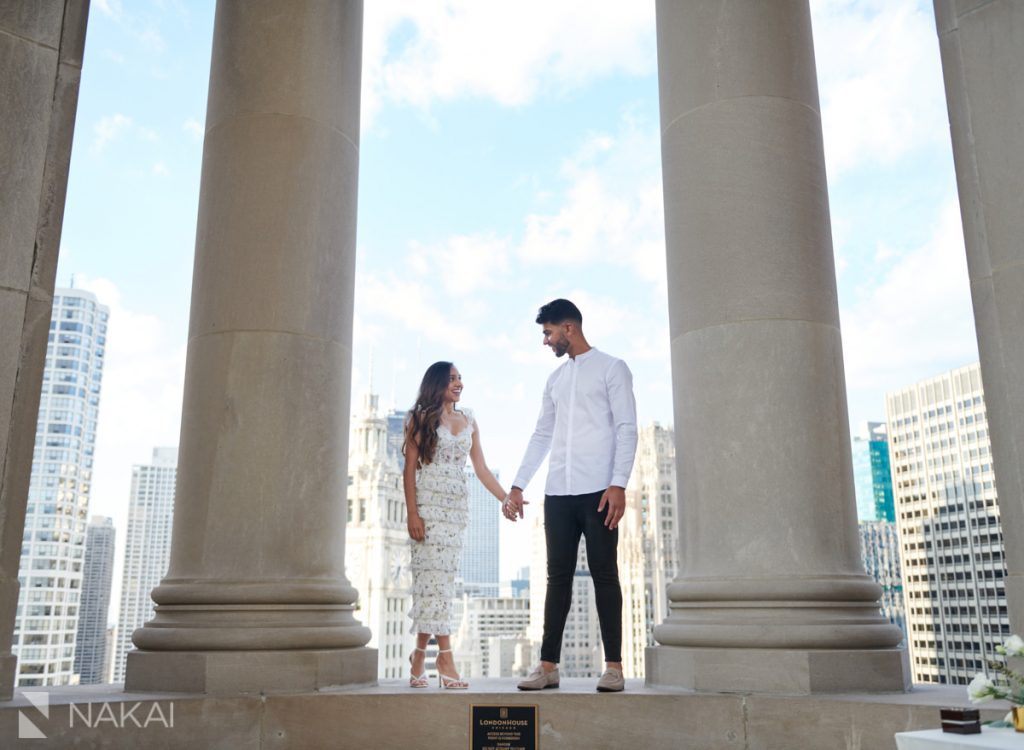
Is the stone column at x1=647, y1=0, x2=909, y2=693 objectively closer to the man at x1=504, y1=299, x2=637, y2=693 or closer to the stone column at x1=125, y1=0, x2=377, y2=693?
the man at x1=504, y1=299, x2=637, y2=693

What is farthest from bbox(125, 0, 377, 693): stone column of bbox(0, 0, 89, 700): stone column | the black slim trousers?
the black slim trousers

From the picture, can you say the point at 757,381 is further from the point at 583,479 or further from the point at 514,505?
the point at 514,505

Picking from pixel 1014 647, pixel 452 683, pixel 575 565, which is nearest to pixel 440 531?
pixel 452 683

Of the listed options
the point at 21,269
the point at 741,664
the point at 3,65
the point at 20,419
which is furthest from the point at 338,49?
the point at 741,664

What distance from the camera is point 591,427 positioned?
88.5 feet

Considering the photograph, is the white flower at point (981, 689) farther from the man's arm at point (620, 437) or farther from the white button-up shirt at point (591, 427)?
the white button-up shirt at point (591, 427)

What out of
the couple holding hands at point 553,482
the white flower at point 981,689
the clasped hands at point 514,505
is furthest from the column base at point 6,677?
the white flower at point 981,689

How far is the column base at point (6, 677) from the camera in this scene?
916 inches

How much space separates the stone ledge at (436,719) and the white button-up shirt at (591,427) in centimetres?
599

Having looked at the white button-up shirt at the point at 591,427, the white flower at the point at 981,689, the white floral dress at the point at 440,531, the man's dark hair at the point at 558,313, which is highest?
the man's dark hair at the point at 558,313

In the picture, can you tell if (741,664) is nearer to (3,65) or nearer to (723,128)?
(723,128)

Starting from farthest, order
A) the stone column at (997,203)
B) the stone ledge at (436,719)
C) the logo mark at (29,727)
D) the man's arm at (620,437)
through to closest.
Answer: the man's arm at (620,437), the stone column at (997,203), the stone ledge at (436,719), the logo mark at (29,727)

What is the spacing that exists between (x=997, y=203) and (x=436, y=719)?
803 inches

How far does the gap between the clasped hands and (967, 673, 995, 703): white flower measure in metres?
14.8
